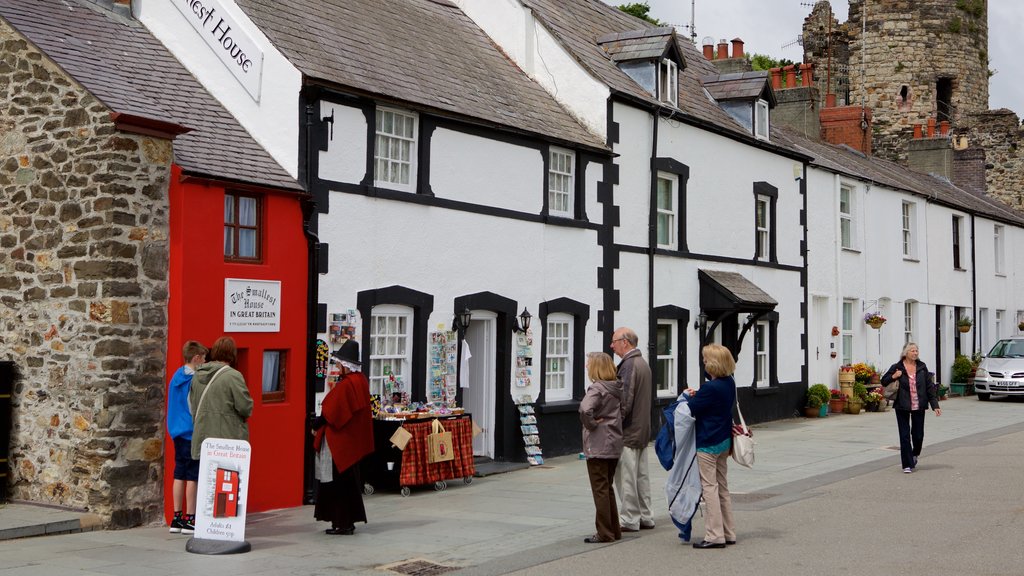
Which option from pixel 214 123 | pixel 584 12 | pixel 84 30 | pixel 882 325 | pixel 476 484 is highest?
pixel 584 12

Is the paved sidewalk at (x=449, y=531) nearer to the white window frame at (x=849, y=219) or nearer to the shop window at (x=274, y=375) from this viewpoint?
the shop window at (x=274, y=375)

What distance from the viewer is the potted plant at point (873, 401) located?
1067 inches

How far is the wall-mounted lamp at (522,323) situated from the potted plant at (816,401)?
1078 cm

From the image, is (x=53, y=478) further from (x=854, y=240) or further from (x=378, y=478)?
(x=854, y=240)

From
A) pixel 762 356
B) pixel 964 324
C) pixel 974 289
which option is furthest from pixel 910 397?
pixel 974 289

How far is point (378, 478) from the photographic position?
46.9 ft

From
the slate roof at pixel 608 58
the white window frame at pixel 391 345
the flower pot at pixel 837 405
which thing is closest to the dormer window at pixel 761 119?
the slate roof at pixel 608 58

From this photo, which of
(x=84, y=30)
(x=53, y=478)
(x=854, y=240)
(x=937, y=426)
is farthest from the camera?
(x=854, y=240)

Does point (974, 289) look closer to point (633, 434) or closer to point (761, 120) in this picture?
point (761, 120)

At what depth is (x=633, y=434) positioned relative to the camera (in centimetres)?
1123

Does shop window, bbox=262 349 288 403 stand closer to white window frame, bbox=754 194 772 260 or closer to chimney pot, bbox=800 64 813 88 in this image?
white window frame, bbox=754 194 772 260

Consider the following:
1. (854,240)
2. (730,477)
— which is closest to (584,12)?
(854,240)

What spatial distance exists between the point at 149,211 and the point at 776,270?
1596cm

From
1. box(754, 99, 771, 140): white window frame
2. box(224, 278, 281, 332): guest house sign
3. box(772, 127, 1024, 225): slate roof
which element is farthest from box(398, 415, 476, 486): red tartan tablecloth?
box(772, 127, 1024, 225): slate roof
